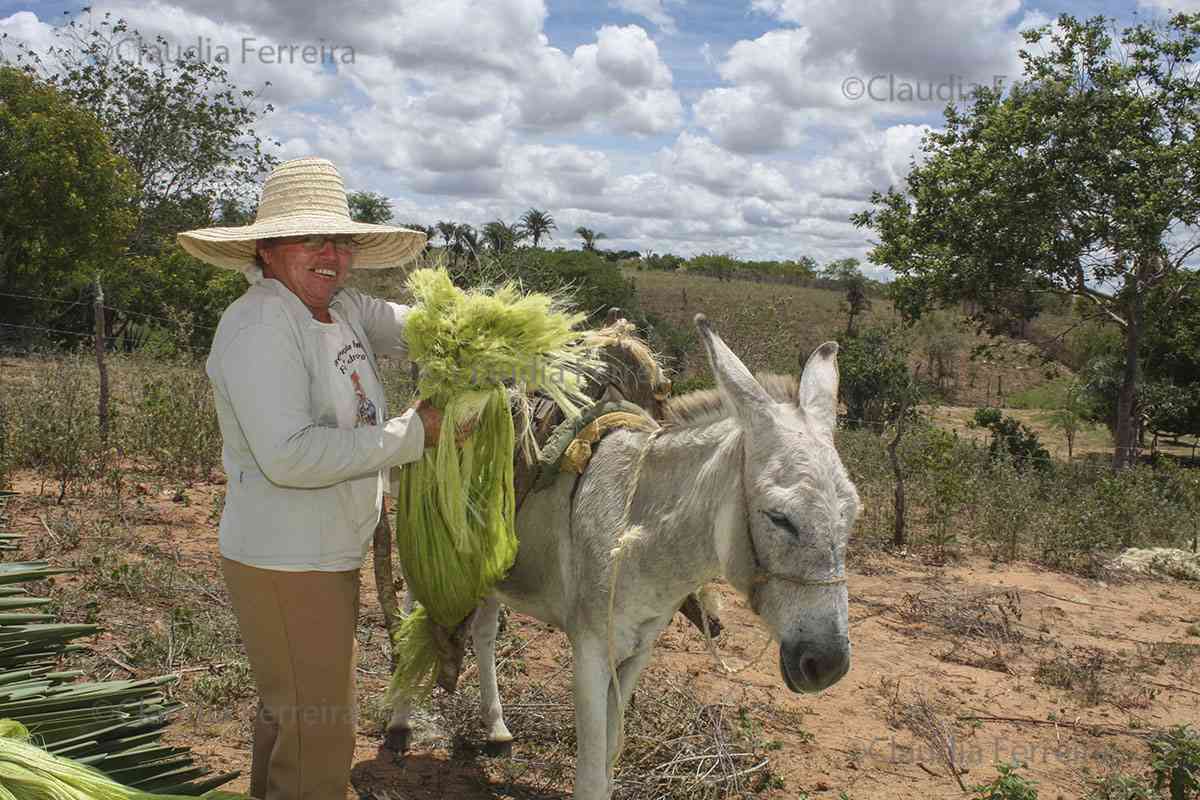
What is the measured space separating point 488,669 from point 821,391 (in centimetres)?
225

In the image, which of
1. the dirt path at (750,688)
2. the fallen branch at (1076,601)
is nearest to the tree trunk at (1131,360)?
the fallen branch at (1076,601)

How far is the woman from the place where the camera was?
2.12 meters

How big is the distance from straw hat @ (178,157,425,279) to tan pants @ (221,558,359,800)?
95cm

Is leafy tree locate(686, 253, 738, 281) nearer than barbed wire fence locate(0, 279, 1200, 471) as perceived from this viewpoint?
No

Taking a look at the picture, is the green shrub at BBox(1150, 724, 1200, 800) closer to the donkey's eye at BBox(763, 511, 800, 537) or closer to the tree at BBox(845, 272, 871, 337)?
the donkey's eye at BBox(763, 511, 800, 537)

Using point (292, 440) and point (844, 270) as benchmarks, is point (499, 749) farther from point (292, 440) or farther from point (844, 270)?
point (844, 270)

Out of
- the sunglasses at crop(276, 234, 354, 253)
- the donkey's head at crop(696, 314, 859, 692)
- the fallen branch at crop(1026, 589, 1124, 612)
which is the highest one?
the sunglasses at crop(276, 234, 354, 253)

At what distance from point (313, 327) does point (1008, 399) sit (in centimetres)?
4304

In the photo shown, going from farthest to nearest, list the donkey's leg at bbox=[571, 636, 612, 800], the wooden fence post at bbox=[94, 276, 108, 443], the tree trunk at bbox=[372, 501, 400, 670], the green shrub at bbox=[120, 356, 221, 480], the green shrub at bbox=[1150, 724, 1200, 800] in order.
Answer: the green shrub at bbox=[120, 356, 221, 480] → the wooden fence post at bbox=[94, 276, 108, 443] → the green shrub at bbox=[1150, 724, 1200, 800] → the tree trunk at bbox=[372, 501, 400, 670] → the donkey's leg at bbox=[571, 636, 612, 800]

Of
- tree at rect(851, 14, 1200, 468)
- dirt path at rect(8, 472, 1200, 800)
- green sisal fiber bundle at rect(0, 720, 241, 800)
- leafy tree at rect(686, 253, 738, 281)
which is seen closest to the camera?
green sisal fiber bundle at rect(0, 720, 241, 800)

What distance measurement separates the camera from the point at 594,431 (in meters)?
2.93

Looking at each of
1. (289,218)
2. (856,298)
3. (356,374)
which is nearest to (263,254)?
(289,218)

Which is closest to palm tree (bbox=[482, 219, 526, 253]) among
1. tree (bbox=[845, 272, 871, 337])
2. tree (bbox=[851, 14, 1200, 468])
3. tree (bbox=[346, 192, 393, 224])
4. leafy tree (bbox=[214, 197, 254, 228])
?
tree (bbox=[346, 192, 393, 224])

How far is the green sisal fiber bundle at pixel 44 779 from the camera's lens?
131cm
